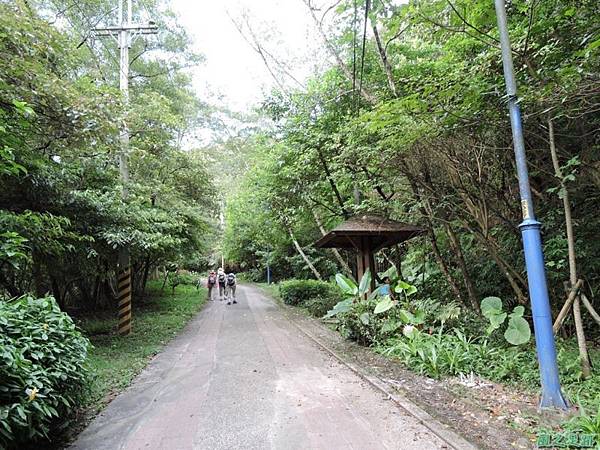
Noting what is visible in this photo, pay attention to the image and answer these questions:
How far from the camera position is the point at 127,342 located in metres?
8.91

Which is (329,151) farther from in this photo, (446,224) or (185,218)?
(185,218)

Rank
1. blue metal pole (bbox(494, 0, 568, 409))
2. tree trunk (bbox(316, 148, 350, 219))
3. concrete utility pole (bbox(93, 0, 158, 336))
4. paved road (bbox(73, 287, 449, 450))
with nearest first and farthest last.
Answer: paved road (bbox(73, 287, 449, 450)) → blue metal pole (bbox(494, 0, 568, 409)) → concrete utility pole (bbox(93, 0, 158, 336)) → tree trunk (bbox(316, 148, 350, 219))

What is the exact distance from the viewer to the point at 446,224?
25.0 ft

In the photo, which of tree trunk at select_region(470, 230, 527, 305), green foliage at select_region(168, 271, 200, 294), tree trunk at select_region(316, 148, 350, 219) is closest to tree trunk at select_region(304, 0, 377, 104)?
tree trunk at select_region(316, 148, 350, 219)

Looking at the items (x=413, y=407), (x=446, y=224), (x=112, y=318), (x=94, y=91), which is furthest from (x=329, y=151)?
(x=112, y=318)

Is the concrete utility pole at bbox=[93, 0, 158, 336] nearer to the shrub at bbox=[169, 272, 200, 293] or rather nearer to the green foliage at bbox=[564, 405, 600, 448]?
the green foliage at bbox=[564, 405, 600, 448]

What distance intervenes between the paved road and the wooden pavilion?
263cm

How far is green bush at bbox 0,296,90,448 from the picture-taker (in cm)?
282

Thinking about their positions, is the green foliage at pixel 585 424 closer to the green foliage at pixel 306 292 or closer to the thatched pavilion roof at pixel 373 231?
the thatched pavilion roof at pixel 373 231

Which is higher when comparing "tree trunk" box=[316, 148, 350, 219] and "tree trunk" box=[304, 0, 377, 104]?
"tree trunk" box=[304, 0, 377, 104]

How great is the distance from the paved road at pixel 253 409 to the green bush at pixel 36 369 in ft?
2.11

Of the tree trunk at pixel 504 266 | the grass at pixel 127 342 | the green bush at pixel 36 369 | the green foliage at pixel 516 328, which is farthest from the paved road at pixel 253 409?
the tree trunk at pixel 504 266

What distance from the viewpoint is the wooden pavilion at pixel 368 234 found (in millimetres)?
8398

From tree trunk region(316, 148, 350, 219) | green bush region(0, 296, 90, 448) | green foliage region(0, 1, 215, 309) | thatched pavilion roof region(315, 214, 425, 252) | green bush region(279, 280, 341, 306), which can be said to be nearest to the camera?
green bush region(0, 296, 90, 448)
